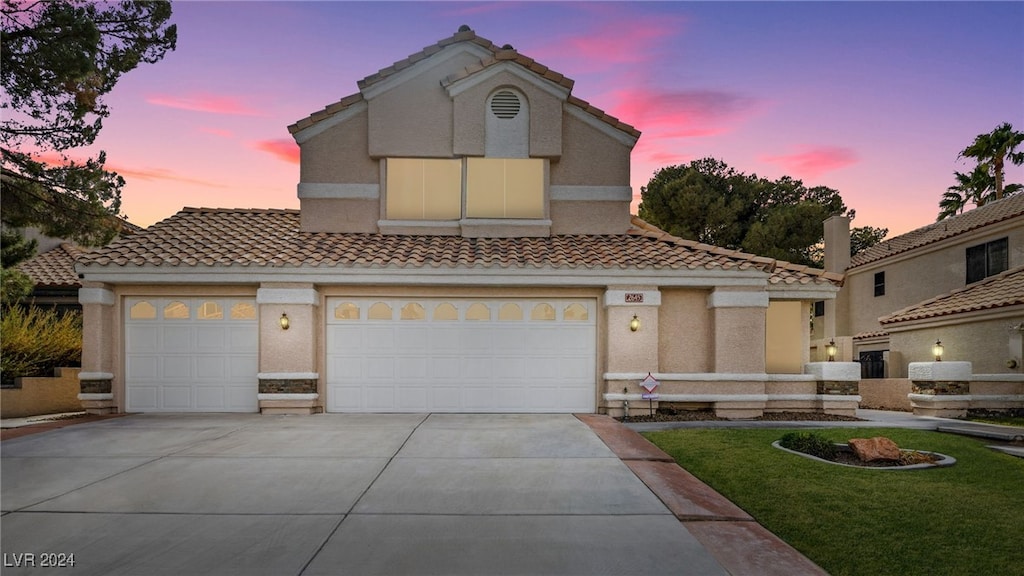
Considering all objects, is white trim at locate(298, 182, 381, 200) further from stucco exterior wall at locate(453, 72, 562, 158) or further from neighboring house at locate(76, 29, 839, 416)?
stucco exterior wall at locate(453, 72, 562, 158)

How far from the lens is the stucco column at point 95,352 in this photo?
40.5 feet

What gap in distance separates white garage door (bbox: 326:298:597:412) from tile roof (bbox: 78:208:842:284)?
1.01 meters

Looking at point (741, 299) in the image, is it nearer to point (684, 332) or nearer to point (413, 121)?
point (684, 332)

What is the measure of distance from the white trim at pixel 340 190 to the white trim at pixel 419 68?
2.19m

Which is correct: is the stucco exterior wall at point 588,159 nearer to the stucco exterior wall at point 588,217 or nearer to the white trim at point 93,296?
the stucco exterior wall at point 588,217

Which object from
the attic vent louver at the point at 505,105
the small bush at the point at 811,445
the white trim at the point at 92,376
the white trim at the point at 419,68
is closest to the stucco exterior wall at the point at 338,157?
the white trim at the point at 419,68

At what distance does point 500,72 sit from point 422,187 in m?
3.36

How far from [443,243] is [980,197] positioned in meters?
35.6

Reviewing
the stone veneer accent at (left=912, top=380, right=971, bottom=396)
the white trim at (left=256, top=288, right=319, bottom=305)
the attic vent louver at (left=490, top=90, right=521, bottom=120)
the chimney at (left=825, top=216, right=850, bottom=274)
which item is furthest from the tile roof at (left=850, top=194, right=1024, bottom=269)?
the white trim at (left=256, top=288, right=319, bottom=305)

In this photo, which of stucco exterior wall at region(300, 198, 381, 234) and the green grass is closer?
the green grass

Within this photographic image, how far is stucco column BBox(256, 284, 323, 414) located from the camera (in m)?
12.4

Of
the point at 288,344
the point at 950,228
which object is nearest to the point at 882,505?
the point at 288,344

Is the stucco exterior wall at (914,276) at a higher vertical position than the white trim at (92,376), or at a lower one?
higher

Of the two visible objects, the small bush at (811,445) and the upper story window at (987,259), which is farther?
the upper story window at (987,259)
